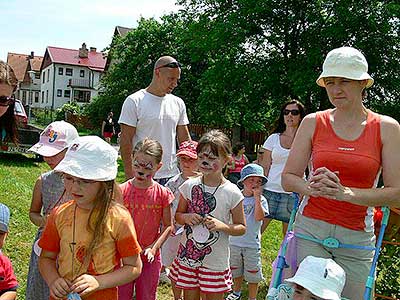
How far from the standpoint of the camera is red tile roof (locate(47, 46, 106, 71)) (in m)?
76.5

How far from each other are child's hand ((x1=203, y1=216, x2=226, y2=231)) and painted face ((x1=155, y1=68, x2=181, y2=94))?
156 centimetres

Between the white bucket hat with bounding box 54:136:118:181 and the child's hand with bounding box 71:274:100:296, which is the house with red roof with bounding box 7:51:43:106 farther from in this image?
the child's hand with bounding box 71:274:100:296

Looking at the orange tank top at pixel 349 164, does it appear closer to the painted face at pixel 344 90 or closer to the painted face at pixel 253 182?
the painted face at pixel 344 90

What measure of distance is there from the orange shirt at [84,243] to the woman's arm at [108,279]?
0.04 m

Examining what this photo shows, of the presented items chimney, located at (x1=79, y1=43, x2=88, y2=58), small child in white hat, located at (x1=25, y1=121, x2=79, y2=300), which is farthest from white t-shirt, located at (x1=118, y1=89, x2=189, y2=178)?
chimney, located at (x1=79, y1=43, x2=88, y2=58)

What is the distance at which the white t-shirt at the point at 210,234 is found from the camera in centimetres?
405

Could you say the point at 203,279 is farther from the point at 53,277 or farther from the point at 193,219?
the point at 53,277

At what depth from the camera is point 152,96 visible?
4.98m

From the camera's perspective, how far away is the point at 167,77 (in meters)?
4.99

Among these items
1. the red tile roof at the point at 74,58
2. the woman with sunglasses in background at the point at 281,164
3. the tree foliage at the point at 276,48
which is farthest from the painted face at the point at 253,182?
the red tile roof at the point at 74,58

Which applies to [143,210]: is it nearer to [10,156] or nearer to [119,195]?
[119,195]

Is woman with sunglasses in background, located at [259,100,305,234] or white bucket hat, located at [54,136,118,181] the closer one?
white bucket hat, located at [54,136,118,181]

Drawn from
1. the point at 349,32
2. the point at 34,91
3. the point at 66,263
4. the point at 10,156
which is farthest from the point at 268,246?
the point at 34,91

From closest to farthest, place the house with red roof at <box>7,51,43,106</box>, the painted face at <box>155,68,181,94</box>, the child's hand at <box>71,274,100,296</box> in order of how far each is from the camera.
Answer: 1. the child's hand at <box>71,274,100,296</box>
2. the painted face at <box>155,68,181,94</box>
3. the house with red roof at <box>7,51,43,106</box>
